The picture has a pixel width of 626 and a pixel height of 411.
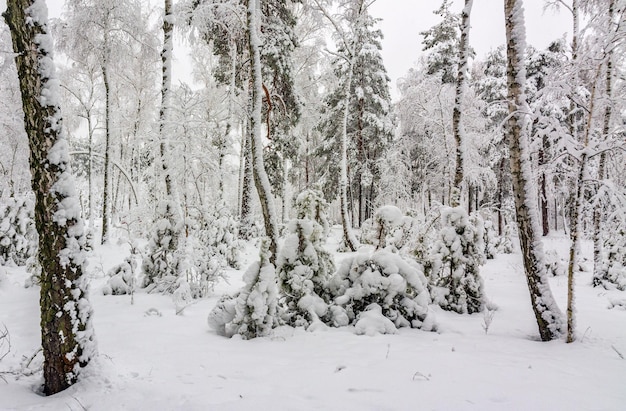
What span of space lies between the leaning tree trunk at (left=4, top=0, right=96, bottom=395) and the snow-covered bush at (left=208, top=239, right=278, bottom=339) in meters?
2.04

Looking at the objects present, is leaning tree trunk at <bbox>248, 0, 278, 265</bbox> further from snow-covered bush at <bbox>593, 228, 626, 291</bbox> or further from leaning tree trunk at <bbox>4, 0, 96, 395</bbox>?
snow-covered bush at <bbox>593, 228, 626, 291</bbox>

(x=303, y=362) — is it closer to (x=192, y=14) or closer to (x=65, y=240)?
(x=65, y=240)

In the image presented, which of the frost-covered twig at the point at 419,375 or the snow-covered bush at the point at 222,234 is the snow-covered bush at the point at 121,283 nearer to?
the snow-covered bush at the point at 222,234

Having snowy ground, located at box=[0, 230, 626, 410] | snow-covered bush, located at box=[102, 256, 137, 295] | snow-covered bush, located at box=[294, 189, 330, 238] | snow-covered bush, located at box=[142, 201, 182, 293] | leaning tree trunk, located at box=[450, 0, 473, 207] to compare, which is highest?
leaning tree trunk, located at box=[450, 0, 473, 207]

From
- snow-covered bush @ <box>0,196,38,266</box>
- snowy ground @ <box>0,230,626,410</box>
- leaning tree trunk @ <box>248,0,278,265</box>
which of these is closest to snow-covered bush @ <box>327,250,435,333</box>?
snowy ground @ <box>0,230,626,410</box>

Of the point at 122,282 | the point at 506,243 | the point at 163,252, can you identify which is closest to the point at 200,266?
the point at 163,252

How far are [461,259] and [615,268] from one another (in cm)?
545

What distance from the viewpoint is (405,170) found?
22.1 metres

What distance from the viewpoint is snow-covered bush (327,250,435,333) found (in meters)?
5.02

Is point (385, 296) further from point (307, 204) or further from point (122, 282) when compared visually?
point (122, 282)

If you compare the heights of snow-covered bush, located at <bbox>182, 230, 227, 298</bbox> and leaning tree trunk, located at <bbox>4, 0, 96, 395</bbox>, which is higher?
leaning tree trunk, located at <bbox>4, 0, 96, 395</bbox>

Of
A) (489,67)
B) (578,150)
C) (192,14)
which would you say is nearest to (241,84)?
(192,14)

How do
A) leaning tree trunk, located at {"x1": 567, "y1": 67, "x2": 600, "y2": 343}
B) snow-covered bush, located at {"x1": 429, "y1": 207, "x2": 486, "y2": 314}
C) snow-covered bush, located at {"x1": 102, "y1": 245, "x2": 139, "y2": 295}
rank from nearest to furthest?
leaning tree trunk, located at {"x1": 567, "y1": 67, "x2": 600, "y2": 343}, snow-covered bush, located at {"x1": 429, "y1": 207, "x2": 486, "y2": 314}, snow-covered bush, located at {"x1": 102, "y1": 245, "x2": 139, "y2": 295}

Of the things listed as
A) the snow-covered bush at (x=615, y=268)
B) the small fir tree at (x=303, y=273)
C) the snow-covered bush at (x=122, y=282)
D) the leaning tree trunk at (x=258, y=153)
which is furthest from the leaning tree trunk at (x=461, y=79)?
the snow-covered bush at (x=122, y=282)
